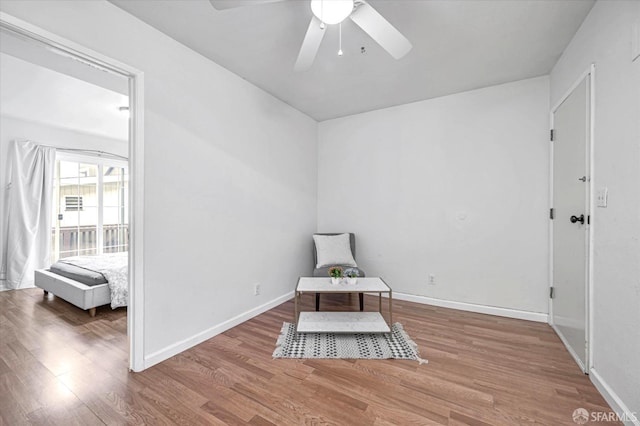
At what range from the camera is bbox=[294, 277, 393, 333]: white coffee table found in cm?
231

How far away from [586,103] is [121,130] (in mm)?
6229

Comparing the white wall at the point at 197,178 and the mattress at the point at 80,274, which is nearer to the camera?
the white wall at the point at 197,178

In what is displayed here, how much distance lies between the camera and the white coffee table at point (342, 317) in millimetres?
2307

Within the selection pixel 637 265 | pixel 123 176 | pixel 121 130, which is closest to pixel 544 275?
pixel 637 265

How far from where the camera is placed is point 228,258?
2.59m

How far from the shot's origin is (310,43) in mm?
1588

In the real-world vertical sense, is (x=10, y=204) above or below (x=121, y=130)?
below

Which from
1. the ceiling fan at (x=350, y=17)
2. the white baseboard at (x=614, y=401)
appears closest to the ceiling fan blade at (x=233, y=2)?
the ceiling fan at (x=350, y=17)

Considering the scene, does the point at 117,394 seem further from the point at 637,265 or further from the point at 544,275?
the point at 544,275

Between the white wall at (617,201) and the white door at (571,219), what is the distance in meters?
0.20

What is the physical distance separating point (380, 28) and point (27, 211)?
18.7 ft

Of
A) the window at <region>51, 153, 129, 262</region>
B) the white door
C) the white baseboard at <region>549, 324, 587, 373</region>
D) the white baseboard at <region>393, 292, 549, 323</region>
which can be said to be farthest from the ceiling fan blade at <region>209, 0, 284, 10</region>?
the window at <region>51, 153, 129, 262</region>

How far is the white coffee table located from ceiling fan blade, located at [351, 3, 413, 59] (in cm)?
178

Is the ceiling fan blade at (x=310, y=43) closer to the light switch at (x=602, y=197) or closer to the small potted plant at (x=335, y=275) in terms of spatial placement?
the small potted plant at (x=335, y=275)
